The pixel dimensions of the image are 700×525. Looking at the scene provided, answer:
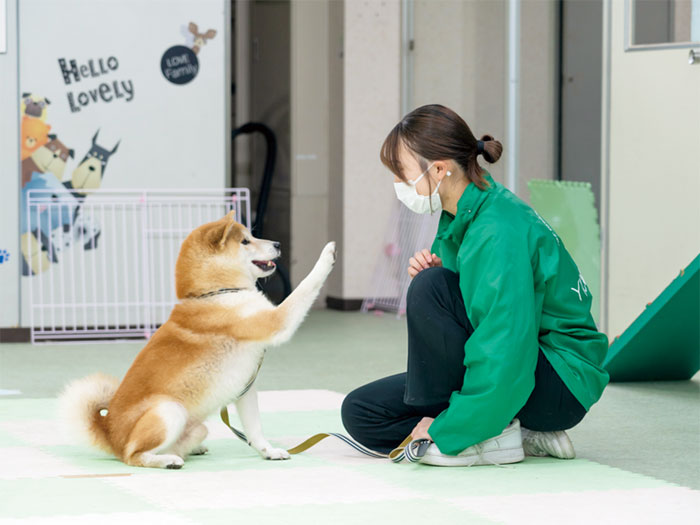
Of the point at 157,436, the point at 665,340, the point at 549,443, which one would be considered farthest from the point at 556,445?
the point at 665,340

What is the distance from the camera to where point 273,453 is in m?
2.57

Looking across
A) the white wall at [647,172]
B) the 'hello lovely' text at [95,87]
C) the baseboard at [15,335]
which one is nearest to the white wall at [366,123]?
the 'hello lovely' text at [95,87]

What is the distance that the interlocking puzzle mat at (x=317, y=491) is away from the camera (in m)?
2.00

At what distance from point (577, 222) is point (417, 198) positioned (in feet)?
8.19

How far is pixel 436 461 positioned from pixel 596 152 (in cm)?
429

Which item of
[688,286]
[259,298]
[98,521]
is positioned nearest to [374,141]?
[688,286]

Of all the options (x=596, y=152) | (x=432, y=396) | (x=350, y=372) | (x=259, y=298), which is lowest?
(x=350, y=372)

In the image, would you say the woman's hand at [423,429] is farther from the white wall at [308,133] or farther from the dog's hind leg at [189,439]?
the white wall at [308,133]

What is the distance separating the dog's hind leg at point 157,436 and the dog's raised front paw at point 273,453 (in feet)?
0.71

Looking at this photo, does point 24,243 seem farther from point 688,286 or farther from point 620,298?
point 688,286

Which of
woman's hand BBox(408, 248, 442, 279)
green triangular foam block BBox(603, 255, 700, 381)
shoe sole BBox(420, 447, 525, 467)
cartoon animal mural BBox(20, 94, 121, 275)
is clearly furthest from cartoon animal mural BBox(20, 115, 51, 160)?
shoe sole BBox(420, 447, 525, 467)

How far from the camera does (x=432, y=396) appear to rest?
2.44 metres

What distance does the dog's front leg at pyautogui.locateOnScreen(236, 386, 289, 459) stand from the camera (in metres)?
2.57

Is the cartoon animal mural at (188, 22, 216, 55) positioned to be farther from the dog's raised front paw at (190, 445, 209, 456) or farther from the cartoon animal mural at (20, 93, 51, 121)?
the dog's raised front paw at (190, 445, 209, 456)
